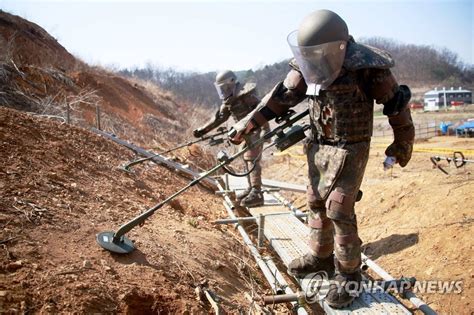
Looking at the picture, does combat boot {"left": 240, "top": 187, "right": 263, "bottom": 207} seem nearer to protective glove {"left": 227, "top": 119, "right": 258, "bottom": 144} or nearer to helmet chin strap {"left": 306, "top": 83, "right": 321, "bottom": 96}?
protective glove {"left": 227, "top": 119, "right": 258, "bottom": 144}

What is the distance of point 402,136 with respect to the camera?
2.85m

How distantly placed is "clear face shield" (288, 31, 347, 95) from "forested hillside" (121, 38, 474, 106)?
37.1 metres

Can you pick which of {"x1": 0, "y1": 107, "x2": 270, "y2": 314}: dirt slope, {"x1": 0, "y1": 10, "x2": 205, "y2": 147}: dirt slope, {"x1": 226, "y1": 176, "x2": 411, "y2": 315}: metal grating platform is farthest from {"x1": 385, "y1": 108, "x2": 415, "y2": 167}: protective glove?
{"x1": 0, "y1": 10, "x2": 205, "y2": 147}: dirt slope

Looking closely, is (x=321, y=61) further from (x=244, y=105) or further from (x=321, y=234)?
(x=244, y=105)

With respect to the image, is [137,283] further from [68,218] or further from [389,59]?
[389,59]

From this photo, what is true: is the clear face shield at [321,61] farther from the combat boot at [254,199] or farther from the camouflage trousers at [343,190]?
the combat boot at [254,199]

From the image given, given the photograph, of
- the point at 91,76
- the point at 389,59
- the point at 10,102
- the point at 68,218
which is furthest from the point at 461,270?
the point at 91,76

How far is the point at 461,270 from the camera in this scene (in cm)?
397

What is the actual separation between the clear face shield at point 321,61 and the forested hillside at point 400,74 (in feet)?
122

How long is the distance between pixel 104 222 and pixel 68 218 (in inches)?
12.8

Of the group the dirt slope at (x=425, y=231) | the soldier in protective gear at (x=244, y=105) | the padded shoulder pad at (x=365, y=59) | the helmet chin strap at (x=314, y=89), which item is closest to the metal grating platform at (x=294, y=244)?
the soldier in protective gear at (x=244, y=105)

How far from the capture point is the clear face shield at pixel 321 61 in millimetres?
2641

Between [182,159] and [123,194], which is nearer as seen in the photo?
[123,194]

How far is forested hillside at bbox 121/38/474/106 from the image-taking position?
4766cm
